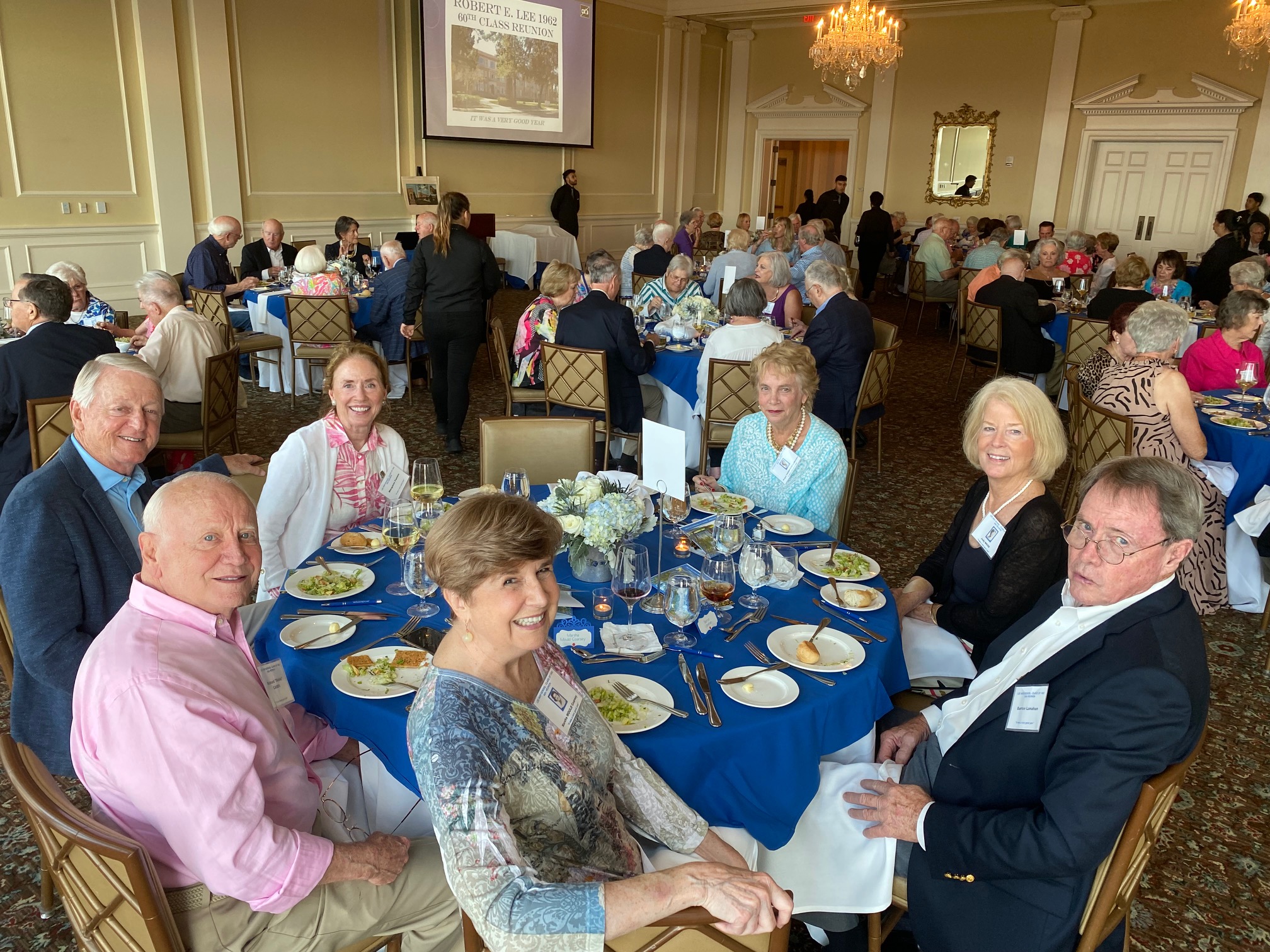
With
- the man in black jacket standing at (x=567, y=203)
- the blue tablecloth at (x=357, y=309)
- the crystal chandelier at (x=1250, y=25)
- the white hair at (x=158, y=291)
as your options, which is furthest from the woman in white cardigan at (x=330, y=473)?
the man in black jacket standing at (x=567, y=203)

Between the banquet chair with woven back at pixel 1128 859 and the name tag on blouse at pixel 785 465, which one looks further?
the name tag on blouse at pixel 785 465

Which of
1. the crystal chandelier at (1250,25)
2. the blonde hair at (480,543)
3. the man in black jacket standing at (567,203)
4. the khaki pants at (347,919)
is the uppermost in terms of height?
the crystal chandelier at (1250,25)

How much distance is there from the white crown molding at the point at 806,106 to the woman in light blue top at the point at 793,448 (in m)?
13.6

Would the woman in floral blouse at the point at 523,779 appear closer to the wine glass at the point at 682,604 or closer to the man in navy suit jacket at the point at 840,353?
the wine glass at the point at 682,604

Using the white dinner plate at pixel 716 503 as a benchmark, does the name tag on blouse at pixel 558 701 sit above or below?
above

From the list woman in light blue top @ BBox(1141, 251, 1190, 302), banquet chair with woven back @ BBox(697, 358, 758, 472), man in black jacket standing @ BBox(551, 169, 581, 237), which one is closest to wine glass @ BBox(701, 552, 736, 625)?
banquet chair with woven back @ BBox(697, 358, 758, 472)

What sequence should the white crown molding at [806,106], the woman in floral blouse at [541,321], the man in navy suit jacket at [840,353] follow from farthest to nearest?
A: the white crown molding at [806,106] < the woman in floral blouse at [541,321] < the man in navy suit jacket at [840,353]

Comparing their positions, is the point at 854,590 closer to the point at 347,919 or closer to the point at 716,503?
the point at 716,503

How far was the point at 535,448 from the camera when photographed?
11.8 ft

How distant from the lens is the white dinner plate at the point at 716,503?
9.99 feet

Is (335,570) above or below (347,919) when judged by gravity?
above

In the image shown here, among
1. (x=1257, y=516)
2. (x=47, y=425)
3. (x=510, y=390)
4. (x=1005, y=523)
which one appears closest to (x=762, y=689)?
(x=1005, y=523)

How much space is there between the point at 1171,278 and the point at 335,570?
8559 mm

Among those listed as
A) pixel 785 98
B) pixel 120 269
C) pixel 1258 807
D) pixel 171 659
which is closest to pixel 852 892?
pixel 171 659
